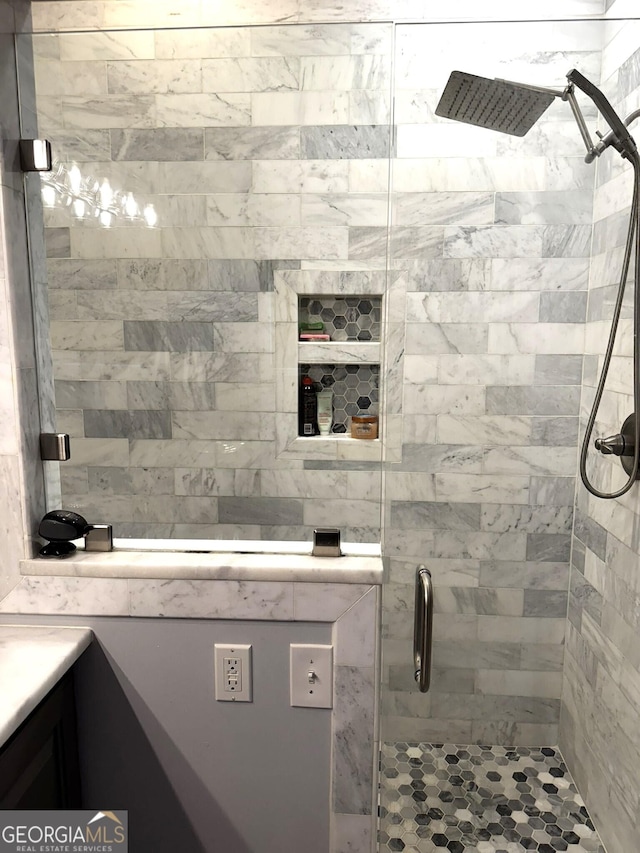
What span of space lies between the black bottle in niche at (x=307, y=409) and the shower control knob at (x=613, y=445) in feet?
2.53

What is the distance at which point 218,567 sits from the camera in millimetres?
1256

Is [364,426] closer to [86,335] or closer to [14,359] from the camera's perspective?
[86,335]

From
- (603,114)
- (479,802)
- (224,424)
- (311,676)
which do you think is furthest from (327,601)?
(603,114)

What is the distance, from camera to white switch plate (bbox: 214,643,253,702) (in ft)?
4.21

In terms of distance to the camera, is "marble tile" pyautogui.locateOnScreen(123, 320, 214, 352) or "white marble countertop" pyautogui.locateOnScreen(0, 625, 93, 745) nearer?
"white marble countertop" pyautogui.locateOnScreen(0, 625, 93, 745)

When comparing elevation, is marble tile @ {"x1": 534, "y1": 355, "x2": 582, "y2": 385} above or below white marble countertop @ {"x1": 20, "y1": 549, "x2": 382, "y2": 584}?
above

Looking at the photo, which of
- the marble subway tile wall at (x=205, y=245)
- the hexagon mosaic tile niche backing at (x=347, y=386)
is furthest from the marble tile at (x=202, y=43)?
the hexagon mosaic tile niche backing at (x=347, y=386)

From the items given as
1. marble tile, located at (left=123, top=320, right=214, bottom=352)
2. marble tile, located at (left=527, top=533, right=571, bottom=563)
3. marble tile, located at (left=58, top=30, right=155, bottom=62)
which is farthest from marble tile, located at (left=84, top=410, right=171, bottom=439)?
marble tile, located at (left=527, top=533, right=571, bottom=563)

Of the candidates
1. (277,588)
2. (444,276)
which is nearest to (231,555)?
(277,588)

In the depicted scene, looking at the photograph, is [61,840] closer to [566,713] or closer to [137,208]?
[137,208]

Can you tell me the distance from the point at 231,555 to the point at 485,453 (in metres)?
0.84

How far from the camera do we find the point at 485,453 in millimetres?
1753

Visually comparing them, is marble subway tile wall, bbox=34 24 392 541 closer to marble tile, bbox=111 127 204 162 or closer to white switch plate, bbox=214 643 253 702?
marble tile, bbox=111 127 204 162

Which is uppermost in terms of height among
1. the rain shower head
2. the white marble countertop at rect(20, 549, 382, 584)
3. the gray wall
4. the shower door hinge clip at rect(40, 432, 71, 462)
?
the rain shower head
